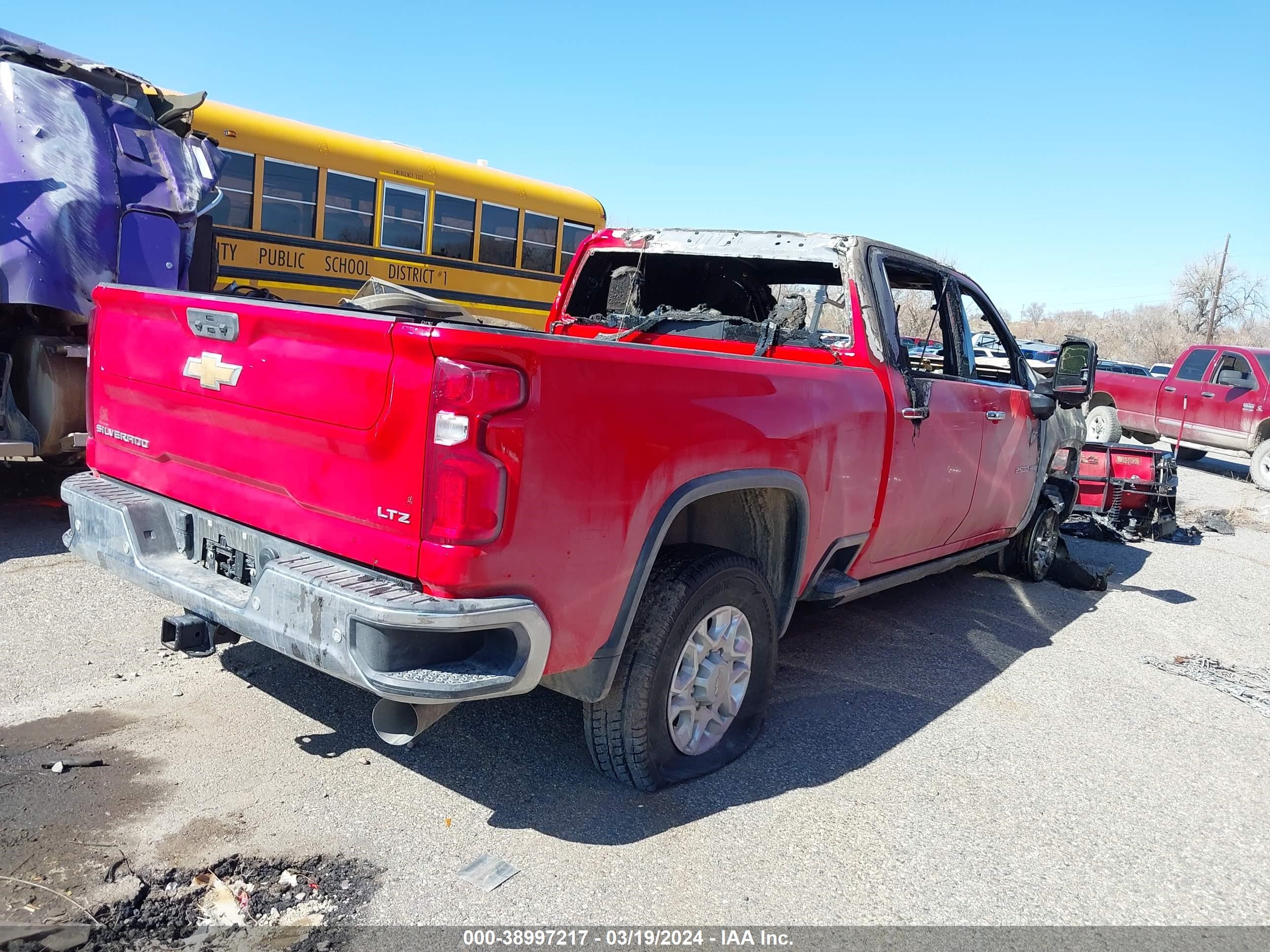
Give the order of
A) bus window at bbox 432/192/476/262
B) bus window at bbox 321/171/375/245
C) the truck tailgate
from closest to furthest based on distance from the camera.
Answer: the truck tailgate → bus window at bbox 321/171/375/245 → bus window at bbox 432/192/476/262

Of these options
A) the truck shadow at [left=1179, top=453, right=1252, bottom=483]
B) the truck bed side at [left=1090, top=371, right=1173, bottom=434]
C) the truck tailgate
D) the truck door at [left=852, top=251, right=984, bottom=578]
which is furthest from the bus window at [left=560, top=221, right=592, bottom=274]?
the truck shadow at [left=1179, top=453, right=1252, bottom=483]

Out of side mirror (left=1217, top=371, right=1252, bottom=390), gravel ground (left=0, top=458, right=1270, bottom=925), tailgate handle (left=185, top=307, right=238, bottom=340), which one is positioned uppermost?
side mirror (left=1217, top=371, right=1252, bottom=390)

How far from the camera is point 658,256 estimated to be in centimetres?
535

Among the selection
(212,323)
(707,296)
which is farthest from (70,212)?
(707,296)

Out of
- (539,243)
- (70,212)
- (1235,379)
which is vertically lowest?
(1235,379)

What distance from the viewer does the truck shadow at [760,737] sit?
3314 millimetres

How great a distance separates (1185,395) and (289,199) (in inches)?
528

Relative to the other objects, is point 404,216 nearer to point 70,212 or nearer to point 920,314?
point 70,212

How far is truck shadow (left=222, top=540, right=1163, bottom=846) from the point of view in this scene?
3.31 metres

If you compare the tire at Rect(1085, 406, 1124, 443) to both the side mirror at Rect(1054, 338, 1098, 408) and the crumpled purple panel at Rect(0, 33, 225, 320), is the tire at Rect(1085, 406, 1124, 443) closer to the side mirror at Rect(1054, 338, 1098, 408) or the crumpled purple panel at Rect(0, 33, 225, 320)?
the side mirror at Rect(1054, 338, 1098, 408)

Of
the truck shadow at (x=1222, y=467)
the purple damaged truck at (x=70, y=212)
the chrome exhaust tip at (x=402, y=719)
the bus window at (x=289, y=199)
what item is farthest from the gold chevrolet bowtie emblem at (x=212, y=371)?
the truck shadow at (x=1222, y=467)

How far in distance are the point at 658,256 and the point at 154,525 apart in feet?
10.0

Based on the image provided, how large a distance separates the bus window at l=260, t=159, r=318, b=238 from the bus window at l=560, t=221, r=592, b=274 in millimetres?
3790

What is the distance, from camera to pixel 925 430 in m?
4.57
